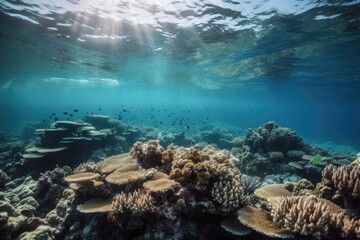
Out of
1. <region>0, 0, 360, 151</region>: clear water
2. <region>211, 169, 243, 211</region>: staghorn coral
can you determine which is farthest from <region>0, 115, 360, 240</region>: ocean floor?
<region>0, 0, 360, 151</region>: clear water

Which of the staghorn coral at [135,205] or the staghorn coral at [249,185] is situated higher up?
the staghorn coral at [135,205]

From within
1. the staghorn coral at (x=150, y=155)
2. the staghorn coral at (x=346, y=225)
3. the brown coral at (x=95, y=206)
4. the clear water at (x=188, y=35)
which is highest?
the clear water at (x=188, y=35)

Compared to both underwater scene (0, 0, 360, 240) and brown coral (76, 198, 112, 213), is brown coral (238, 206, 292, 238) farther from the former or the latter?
brown coral (76, 198, 112, 213)

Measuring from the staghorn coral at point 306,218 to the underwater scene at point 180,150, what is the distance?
0.9 inches

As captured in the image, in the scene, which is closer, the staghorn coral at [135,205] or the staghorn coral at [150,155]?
the staghorn coral at [135,205]

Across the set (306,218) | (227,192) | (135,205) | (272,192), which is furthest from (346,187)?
(135,205)

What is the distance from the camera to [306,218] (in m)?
4.43

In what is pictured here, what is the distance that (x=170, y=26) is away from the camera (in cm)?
1809

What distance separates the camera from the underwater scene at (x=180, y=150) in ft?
17.8

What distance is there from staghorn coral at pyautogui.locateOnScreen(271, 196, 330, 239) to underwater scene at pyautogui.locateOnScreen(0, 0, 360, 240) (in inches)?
0.9

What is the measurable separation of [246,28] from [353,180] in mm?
15771

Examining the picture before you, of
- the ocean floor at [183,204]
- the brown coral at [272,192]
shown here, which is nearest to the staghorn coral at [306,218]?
the ocean floor at [183,204]

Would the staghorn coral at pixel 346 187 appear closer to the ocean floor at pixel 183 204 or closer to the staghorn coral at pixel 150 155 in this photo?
the ocean floor at pixel 183 204

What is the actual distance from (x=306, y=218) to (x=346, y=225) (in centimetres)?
77
